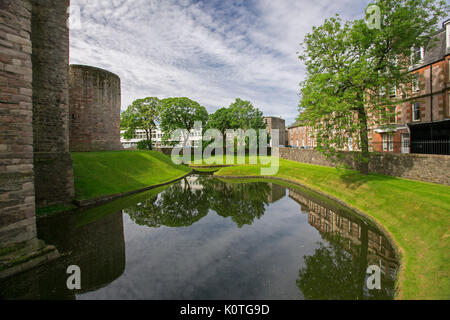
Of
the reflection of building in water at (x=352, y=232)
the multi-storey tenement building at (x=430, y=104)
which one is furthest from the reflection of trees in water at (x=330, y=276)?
the multi-storey tenement building at (x=430, y=104)

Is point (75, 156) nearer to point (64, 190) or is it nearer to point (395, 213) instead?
point (64, 190)

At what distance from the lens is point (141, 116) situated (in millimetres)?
52312

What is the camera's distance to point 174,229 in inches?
481

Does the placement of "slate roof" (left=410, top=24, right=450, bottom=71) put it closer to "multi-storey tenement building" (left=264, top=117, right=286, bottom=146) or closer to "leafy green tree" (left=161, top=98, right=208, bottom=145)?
"leafy green tree" (left=161, top=98, right=208, bottom=145)

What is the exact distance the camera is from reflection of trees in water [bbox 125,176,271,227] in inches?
547

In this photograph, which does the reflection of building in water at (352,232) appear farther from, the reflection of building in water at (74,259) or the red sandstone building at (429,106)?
the reflection of building in water at (74,259)

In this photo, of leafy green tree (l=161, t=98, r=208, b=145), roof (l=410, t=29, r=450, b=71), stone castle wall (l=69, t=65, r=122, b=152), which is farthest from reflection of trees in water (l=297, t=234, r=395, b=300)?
leafy green tree (l=161, t=98, r=208, b=145)

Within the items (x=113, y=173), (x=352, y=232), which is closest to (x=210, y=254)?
(x=352, y=232)

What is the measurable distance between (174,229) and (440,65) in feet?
96.7

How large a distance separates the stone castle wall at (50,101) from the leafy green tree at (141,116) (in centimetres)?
3823

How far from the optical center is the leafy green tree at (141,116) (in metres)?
51.8

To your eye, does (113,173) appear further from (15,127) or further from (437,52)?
(437,52)
